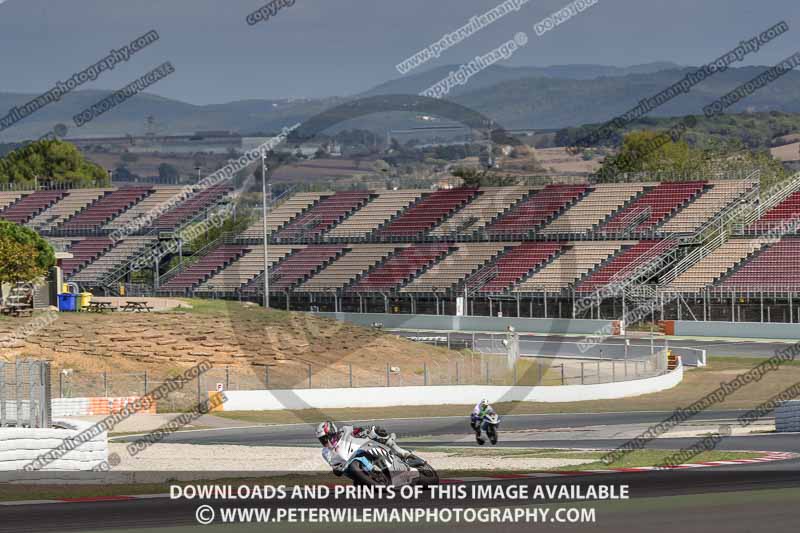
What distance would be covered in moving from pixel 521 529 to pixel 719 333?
167 feet

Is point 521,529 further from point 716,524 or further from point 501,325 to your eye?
point 501,325

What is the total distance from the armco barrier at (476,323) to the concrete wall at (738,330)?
3844mm

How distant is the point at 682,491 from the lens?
1884cm

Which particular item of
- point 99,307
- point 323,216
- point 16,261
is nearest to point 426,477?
point 16,261

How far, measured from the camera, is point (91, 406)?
4016 centimetres

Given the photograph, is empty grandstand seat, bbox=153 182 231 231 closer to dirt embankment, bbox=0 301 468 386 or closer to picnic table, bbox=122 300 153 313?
picnic table, bbox=122 300 153 313

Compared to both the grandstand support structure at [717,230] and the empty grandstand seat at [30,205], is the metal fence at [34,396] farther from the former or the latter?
the empty grandstand seat at [30,205]

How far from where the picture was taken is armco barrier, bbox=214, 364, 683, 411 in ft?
140

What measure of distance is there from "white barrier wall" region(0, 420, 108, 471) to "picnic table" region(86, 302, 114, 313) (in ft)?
103

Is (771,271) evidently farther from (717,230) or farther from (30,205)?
(30,205)

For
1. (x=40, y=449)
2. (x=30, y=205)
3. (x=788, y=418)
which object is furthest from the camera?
(x=30, y=205)

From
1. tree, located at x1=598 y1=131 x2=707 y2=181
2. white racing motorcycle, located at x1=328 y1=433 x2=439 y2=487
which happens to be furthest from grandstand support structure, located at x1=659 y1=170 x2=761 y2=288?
white racing motorcycle, located at x1=328 y1=433 x2=439 y2=487

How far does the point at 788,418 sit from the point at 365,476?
1839cm

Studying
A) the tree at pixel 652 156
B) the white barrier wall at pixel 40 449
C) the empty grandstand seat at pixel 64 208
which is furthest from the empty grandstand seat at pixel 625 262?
the white barrier wall at pixel 40 449
